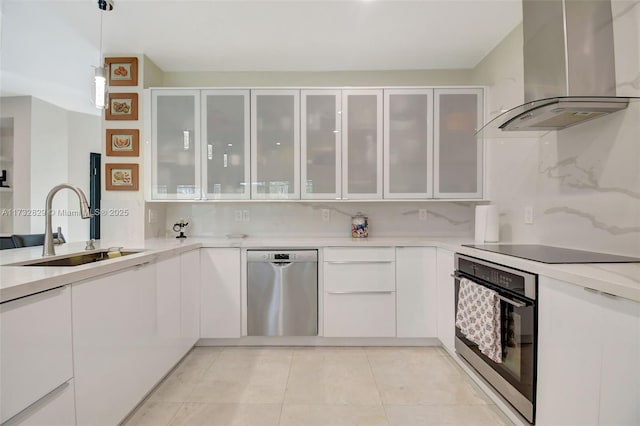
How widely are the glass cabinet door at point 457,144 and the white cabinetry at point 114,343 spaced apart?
7.87ft

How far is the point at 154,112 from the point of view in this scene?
2.80m

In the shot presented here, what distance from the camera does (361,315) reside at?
8.54 feet

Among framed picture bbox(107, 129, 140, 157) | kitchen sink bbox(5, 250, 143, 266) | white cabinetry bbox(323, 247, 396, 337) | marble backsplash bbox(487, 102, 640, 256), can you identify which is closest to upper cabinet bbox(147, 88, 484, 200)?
framed picture bbox(107, 129, 140, 157)

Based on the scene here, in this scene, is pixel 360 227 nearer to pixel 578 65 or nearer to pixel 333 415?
pixel 333 415

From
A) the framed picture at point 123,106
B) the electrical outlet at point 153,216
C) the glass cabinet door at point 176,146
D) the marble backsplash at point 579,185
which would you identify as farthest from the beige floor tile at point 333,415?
the framed picture at point 123,106

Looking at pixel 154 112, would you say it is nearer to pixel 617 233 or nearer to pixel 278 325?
pixel 278 325

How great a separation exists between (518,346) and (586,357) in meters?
0.39

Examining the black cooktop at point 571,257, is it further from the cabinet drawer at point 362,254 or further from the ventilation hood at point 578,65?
the cabinet drawer at point 362,254

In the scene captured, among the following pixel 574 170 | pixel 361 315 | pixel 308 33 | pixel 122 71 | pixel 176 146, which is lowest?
pixel 361 315

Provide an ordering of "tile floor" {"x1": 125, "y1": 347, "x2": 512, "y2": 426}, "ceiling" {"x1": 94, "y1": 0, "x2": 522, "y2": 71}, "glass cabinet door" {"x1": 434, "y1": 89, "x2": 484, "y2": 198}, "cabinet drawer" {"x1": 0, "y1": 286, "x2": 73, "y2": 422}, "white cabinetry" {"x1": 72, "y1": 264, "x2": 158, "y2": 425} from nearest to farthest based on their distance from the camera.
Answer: "cabinet drawer" {"x1": 0, "y1": 286, "x2": 73, "y2": 422} < "white cabinetry" {"x1": 72, "y1": 264, "x2": 158, "y2": 425} < "tile floor" {"x1": 125, "y1": 347, "x2": 512, "y2": 426} < "ceiling" {"x1": 94, "y1": 0, "x2": 522, "y2": 71} < "glass cabinet door" {"x1": 434, "y1": 89, "x2": 484, "y2": 198}

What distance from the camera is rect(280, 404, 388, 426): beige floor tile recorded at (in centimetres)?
169

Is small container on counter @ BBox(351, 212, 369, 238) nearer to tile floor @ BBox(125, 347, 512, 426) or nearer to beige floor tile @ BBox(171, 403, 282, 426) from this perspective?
tile floor @ BBox(125, 347, 512, 426)

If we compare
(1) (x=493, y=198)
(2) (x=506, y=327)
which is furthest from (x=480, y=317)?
(1) (x=493, y=198)

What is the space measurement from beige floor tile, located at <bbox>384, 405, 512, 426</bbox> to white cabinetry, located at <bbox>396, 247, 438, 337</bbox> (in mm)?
787
